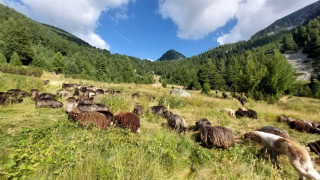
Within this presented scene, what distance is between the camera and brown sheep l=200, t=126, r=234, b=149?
347cm

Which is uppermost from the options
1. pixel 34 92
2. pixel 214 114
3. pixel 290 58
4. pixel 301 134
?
pixel 290 58

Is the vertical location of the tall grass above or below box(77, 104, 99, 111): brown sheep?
above

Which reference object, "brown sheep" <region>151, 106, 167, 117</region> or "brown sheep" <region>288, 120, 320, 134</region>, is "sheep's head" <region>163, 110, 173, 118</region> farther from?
"brown sheep" <region>288, 120, 320, 134</region>

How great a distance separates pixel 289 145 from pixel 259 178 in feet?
3.46

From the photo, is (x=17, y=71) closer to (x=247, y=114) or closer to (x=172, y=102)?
(x=172, y=102)

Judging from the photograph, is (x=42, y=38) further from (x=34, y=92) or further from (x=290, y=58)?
(x=290, y=58)

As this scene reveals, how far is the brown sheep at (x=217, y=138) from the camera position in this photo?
347cm

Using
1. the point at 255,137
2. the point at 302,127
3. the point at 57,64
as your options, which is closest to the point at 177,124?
the point at 255,137

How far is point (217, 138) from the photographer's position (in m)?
3.52

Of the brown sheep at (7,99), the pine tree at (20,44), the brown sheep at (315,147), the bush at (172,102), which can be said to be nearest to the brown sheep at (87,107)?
the brown sheep at (7,99)

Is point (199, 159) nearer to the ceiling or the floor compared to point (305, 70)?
nearer to the floor

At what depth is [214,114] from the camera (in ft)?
23.6

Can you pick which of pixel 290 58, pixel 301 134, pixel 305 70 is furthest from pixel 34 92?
pixel 290 58

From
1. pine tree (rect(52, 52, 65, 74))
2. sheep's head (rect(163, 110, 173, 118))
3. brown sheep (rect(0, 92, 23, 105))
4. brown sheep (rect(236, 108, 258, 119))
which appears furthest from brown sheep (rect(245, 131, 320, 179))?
pine tree (rect(52, 52, 65, 74))
